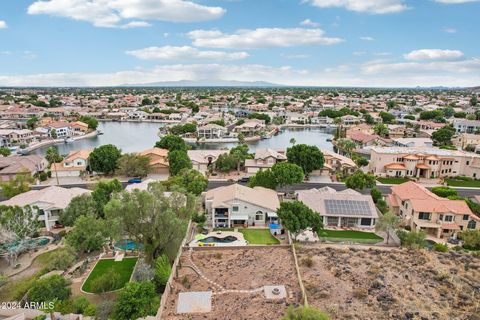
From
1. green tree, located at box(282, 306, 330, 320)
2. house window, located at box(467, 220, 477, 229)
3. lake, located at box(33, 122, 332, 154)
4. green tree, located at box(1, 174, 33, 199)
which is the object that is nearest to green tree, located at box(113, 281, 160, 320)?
green tree, located at box(282, 306, 330, 320)

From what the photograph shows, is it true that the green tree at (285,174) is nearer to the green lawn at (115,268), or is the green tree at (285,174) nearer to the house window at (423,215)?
the house window at (423,215)

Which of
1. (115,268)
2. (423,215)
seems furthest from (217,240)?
(423,215)

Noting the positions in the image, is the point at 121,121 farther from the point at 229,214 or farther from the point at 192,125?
the point at 229,214

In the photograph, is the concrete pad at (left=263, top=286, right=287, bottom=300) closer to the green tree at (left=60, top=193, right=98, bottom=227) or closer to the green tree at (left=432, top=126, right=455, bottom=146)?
the green tree at (left=60, top=193, right=98, bottom=227)

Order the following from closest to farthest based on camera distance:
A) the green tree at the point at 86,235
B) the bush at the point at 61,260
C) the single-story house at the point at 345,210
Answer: the bush at the point at 61,260
the green tree at the point at 86,235
the single-story house at the point at 345,210

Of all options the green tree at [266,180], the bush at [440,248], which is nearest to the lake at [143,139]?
the green tree at [266,180]

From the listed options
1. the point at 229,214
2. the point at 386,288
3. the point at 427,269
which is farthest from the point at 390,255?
the point at 229,214

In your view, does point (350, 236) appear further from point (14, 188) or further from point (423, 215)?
point (14, 188)
